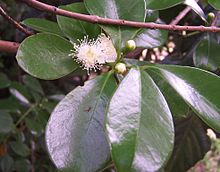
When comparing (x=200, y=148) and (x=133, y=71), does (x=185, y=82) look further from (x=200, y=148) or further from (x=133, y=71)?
(x=200, y=148)

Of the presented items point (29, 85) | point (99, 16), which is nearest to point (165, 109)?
point (99, 16)

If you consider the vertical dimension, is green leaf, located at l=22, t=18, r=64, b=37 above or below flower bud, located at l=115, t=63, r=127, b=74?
above

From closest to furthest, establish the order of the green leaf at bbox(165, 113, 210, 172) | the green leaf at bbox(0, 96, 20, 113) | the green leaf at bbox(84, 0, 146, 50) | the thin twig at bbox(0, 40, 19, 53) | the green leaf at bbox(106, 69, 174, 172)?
1. the green leaf at bbox(106, 69, 174, 172)
2. the green leaf at bbox(84, 0, 146, 50)
3. the thin twig at bbox(0, 40, 19, 53)
4. the green leaf at bbox(165, 113, 210, 172)
5. the green leaf at bbox(0, 96, 20, 113)

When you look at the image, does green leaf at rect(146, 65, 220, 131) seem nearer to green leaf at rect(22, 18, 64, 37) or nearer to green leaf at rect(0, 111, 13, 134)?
green leaf at rect(22, 18, 64, 37)

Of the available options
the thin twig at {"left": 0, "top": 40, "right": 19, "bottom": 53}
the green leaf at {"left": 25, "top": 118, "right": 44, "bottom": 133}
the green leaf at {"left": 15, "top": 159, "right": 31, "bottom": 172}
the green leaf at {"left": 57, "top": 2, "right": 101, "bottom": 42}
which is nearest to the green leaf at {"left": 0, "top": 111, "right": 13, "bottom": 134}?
the green leaf at {"left": 25, "top": 118, "right": 44, "bottom": 133}

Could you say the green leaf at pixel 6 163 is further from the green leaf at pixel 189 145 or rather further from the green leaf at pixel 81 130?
the green leaf at pixel 81 130

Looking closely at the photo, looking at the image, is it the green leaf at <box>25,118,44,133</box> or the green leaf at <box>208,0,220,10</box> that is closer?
the green leaf at <box>208,0,220,10</box>
